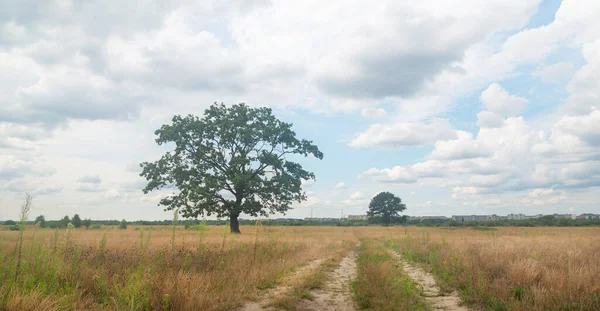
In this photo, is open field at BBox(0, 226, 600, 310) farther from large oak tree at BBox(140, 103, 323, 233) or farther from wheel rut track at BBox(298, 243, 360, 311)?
large oak tree at BBox(140, 103, 323, 233)

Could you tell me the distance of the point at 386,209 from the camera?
98750 millimetres

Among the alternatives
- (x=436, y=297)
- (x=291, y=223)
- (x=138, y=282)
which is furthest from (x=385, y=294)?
(x=291, y=223)

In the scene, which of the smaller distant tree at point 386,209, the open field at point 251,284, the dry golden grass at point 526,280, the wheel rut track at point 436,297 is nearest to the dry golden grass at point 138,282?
the open field at point 251,284

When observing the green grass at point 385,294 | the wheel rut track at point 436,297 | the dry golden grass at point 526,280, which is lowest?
the wheel rut track at point 436,297

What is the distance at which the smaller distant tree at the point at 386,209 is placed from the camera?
98312mm

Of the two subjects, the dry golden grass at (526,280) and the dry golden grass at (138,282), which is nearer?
the dry golden grass at (138,282)

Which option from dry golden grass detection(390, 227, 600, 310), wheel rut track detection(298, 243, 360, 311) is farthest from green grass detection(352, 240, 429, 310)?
dry golden grass detection(390, 227, 600, 310)

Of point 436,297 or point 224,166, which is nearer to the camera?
point 436,297

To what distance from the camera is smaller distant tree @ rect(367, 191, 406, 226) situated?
9831 centimetres

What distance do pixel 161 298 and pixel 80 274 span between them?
2.62m

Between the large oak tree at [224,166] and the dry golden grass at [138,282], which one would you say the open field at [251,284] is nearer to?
the dry golden grass at [138,282]

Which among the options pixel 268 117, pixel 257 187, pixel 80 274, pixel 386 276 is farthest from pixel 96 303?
pixel 268 117

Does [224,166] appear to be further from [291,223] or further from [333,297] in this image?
[291,223]

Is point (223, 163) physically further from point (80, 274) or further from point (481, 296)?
point (481, 296)
